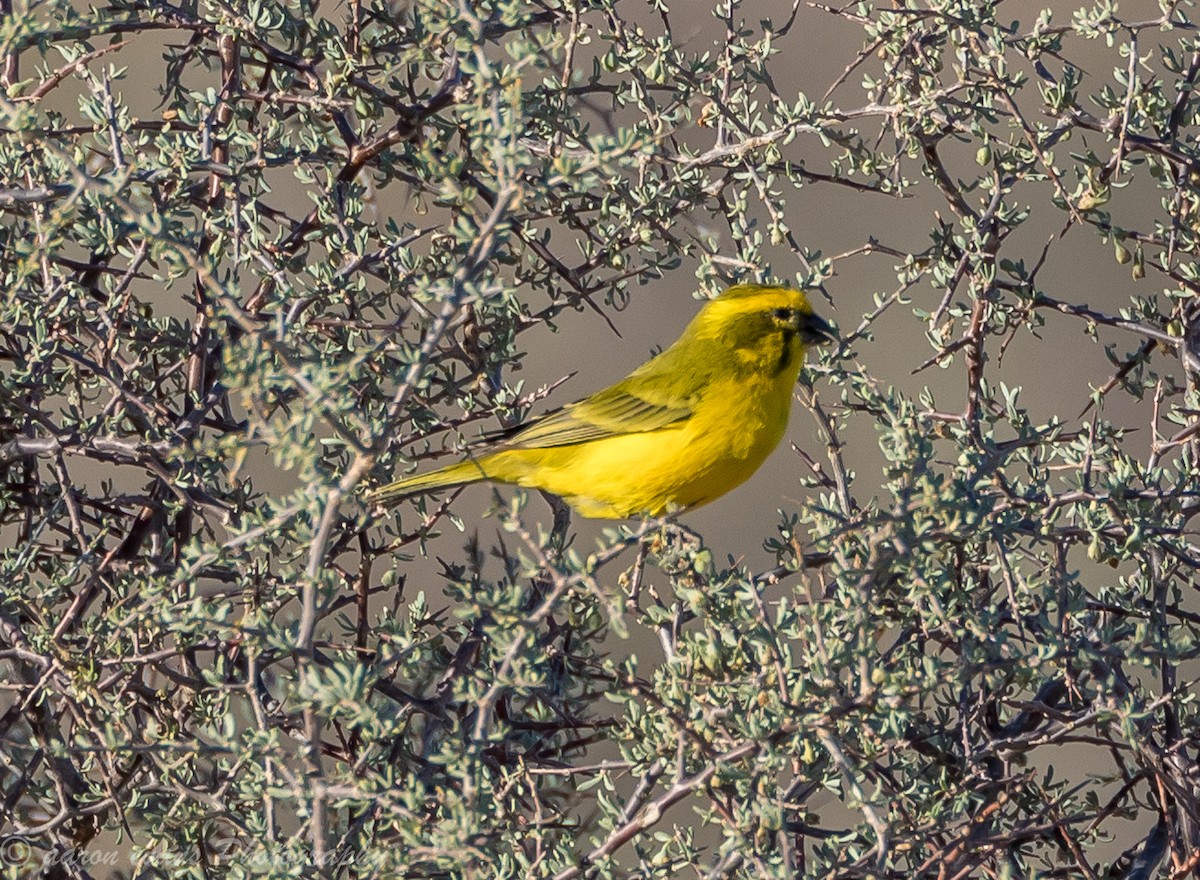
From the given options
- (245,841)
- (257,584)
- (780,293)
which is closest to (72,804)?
(245,841)

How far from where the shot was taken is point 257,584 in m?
2.79

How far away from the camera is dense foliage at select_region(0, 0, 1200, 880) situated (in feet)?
7.46

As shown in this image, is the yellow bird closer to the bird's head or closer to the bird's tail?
the bird's head

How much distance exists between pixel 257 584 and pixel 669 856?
0.98 metres

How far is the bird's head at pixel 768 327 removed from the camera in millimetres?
4715

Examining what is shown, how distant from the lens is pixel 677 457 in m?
4.64

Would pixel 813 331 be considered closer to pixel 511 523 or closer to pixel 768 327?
pixel 768 327

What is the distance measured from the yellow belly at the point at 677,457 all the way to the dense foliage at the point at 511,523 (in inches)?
33.4

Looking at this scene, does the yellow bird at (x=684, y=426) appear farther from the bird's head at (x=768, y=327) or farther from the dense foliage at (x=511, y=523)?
the dense foliage at (x=511, y=523)

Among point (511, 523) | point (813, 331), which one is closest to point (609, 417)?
point (813, 331)

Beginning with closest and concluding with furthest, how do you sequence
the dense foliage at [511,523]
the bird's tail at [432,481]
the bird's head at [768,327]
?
the dense foliage at [511,523] < the bird's tail at [432,481] < the bird's head at [768,327]

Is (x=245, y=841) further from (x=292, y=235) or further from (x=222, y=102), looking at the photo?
(x=222, y=102)

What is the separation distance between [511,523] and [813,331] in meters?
2.74

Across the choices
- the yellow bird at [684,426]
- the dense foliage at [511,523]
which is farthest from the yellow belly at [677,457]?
the dense foliage at [511,523]
